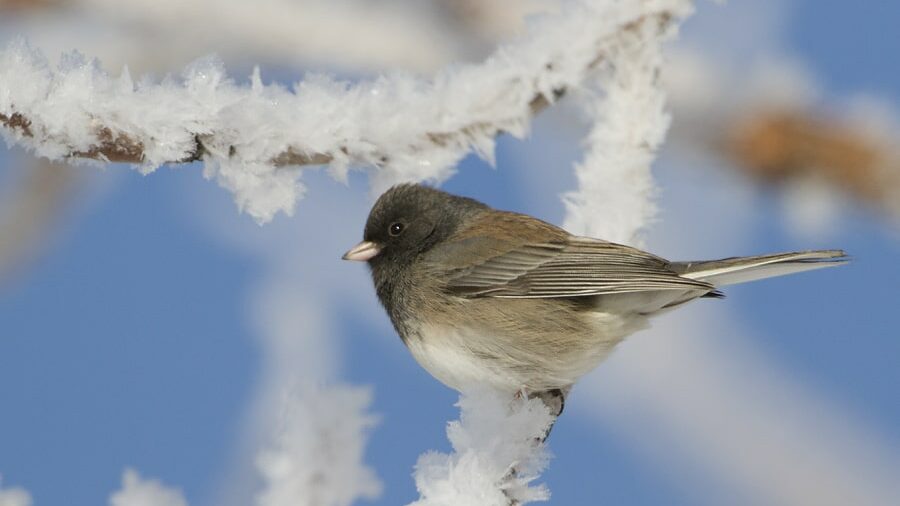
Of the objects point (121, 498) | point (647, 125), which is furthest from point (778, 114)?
point (121, 498)

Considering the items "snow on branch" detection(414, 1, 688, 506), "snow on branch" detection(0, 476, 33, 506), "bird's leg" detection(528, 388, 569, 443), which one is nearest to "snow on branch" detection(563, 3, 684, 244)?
"snow on branch" detection(414, 1, 688, 506)

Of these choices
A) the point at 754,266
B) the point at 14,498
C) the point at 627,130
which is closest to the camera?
the point at 14,498

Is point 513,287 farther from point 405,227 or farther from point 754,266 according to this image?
point 754,266

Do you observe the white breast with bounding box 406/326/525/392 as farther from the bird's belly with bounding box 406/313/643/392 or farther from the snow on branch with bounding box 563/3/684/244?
the snow on branch with bounding box 563/3/684/244

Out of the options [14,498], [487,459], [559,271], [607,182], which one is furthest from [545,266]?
[14,498]

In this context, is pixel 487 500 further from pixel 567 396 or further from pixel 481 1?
pixel 481 1

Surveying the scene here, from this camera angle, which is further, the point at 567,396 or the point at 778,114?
the point at 778,114
